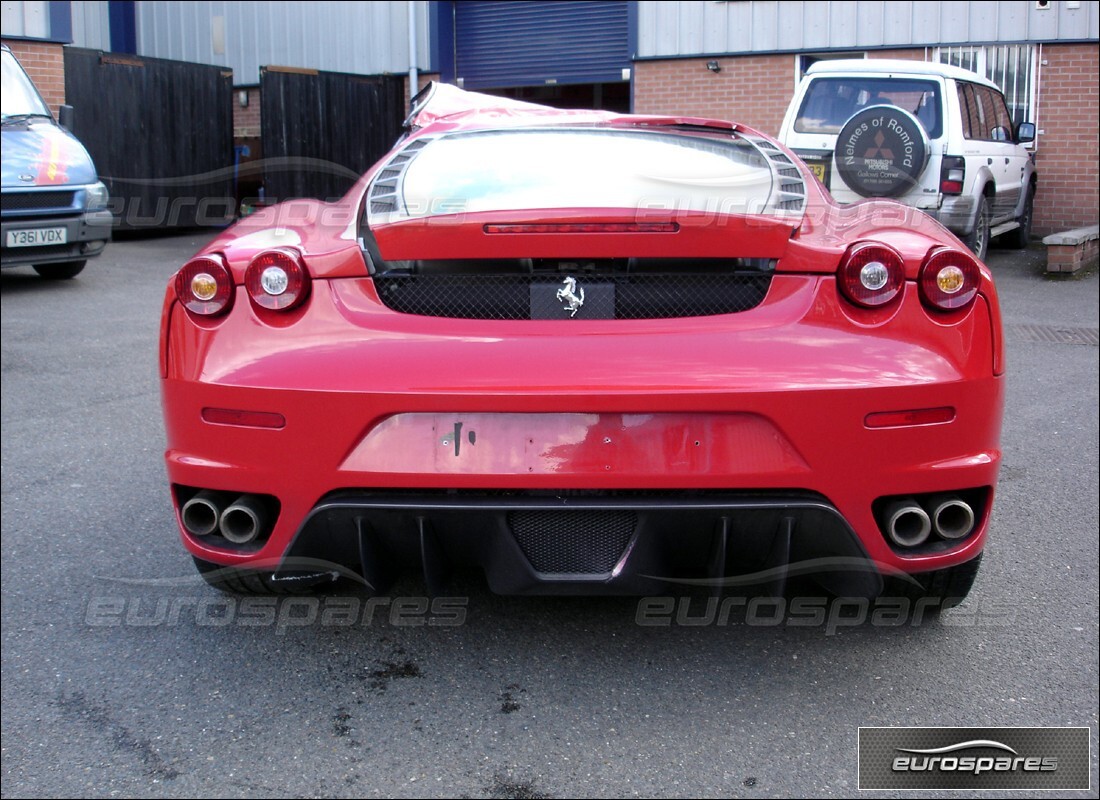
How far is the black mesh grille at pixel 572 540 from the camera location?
2744mm

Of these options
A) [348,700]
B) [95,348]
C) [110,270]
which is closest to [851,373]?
[348,700]

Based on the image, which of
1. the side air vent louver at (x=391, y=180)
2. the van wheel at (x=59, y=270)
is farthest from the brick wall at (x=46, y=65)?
the side air vent louver at (x=391, y=180)

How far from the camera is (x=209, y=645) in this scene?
3273mm

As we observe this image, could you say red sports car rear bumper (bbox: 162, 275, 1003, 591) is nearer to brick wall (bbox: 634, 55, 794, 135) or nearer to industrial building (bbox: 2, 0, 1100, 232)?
industrial building (bbox: 2, 0, 1100, 232)

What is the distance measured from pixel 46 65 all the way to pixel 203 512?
15.5 metres

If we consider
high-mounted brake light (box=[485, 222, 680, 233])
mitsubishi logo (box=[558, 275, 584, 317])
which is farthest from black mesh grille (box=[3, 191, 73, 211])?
mitsubishi logo (box=[558, 275, 584, 317])

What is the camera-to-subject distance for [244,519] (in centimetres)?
291

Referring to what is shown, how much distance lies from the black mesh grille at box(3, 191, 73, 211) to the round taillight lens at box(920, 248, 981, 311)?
9270 millimetres

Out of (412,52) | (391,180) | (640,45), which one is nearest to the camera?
(391,180)

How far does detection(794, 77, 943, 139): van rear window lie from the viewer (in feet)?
36.1

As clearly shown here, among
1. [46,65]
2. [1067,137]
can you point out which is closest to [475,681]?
[1067,137]

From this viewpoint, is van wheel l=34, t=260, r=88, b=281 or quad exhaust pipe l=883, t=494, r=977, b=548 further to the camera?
van wheel l=34, t=260, r=88, b=281

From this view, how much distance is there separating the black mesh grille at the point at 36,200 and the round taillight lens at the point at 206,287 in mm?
8216

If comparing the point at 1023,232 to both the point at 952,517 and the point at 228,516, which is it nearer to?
the point at 952,517
